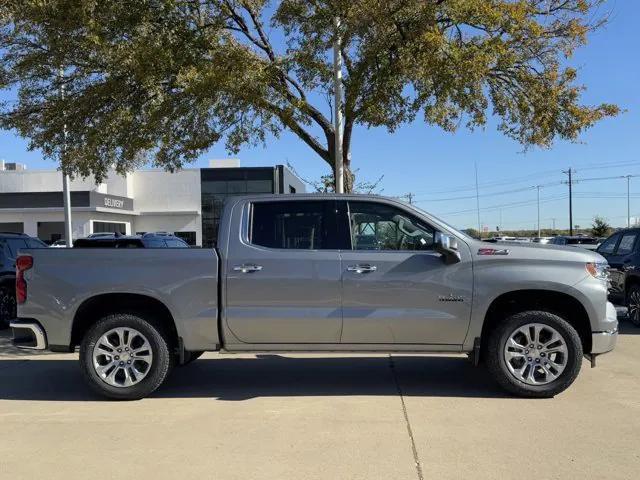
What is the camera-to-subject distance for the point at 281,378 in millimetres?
6934

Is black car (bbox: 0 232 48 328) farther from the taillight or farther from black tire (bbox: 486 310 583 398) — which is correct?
black tire (bbox: 486 310 583 398)

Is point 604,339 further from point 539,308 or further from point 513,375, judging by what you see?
point 513,375

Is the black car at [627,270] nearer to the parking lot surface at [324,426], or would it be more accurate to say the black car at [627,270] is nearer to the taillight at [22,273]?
→ the parking lot surface at [324,426]

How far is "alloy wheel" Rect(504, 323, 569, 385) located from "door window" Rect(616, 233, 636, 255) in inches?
230

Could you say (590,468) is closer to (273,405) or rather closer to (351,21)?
(273,405)

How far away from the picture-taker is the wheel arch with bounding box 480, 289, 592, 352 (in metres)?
5.96

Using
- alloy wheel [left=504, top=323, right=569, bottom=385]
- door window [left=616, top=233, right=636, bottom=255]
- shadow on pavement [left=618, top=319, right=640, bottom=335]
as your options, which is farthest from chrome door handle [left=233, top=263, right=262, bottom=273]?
door window [left=616, top=233, right=636, bottom=255]

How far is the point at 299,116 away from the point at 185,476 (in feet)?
28.1

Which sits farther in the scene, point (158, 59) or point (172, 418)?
point (158, 59)

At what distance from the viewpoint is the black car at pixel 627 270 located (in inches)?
404

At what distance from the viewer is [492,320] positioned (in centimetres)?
612

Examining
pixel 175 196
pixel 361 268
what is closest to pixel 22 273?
pixel 361 268

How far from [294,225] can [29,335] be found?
9.41ft

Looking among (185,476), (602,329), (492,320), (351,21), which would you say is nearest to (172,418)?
(185,476)
